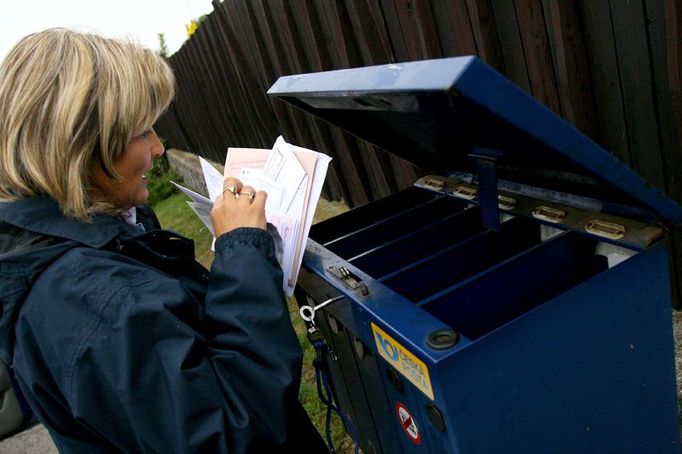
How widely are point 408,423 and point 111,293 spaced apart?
0.72 meters

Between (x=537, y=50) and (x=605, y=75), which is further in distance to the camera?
(x=537, y=50)

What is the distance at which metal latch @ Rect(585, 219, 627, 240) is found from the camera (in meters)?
1.17

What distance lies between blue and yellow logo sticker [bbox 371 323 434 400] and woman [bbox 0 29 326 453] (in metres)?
0.18

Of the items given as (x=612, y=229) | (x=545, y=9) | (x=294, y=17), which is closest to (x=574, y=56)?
(x=545, y=9)

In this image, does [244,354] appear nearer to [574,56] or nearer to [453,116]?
[453,116]

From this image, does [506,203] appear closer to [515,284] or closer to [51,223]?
[515,284]

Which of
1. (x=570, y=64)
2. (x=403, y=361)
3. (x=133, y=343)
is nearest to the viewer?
(x=133, y=343)

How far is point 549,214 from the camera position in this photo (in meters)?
1.37

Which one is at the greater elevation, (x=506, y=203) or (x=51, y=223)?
(x=51, y=223)

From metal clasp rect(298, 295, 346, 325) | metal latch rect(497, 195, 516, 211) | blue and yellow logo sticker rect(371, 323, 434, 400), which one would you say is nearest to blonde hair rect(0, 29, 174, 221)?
metal clasp rect(298, 295, 346, 325)

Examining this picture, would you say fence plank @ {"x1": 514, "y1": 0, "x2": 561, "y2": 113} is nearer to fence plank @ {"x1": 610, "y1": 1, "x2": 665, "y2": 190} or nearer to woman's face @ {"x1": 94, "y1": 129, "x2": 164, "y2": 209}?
fence plank @ {"x1": 610, "y1": 1, "x2": 665, "y2": 190}

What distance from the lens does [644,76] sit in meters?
1.65

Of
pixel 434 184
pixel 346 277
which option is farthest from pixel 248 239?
pixel 434 184

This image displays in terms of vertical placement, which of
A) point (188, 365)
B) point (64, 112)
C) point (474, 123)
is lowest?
point (188, 365)
